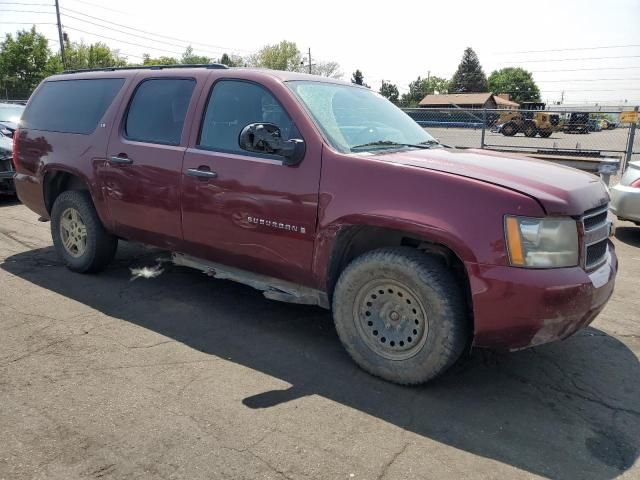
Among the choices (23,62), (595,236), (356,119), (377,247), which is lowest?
(377,247)

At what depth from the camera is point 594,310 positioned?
2.97 m

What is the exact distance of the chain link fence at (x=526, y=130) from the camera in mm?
11750

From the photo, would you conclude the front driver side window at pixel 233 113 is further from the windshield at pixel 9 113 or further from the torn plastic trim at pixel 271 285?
the windshield at pixel 9 113

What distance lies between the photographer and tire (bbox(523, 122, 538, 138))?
12.6m

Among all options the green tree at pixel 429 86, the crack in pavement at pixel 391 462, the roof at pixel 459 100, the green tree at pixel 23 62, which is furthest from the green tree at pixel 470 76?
the crack in pavement at pixel 391 462

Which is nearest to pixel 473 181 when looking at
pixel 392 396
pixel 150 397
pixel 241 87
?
pixel 392 396

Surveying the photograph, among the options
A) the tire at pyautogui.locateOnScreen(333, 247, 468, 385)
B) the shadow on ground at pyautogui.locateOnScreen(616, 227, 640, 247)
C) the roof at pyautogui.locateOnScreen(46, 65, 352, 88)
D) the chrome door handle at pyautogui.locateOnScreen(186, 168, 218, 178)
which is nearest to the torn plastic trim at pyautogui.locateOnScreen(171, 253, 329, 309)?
the tire at pyautogui.locateOnScreen(333, 247, 468, 385)

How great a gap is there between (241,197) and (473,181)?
1.63 m

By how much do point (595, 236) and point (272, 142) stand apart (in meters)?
2.07

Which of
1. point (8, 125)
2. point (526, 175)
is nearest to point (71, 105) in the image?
point (526, 175)

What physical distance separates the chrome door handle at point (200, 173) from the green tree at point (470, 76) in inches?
3817

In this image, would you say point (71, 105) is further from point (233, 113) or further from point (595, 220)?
point (595, 220)

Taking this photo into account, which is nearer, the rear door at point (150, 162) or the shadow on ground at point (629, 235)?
the rear door at point (150, 162)

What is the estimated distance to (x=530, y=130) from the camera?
12.7 metres
